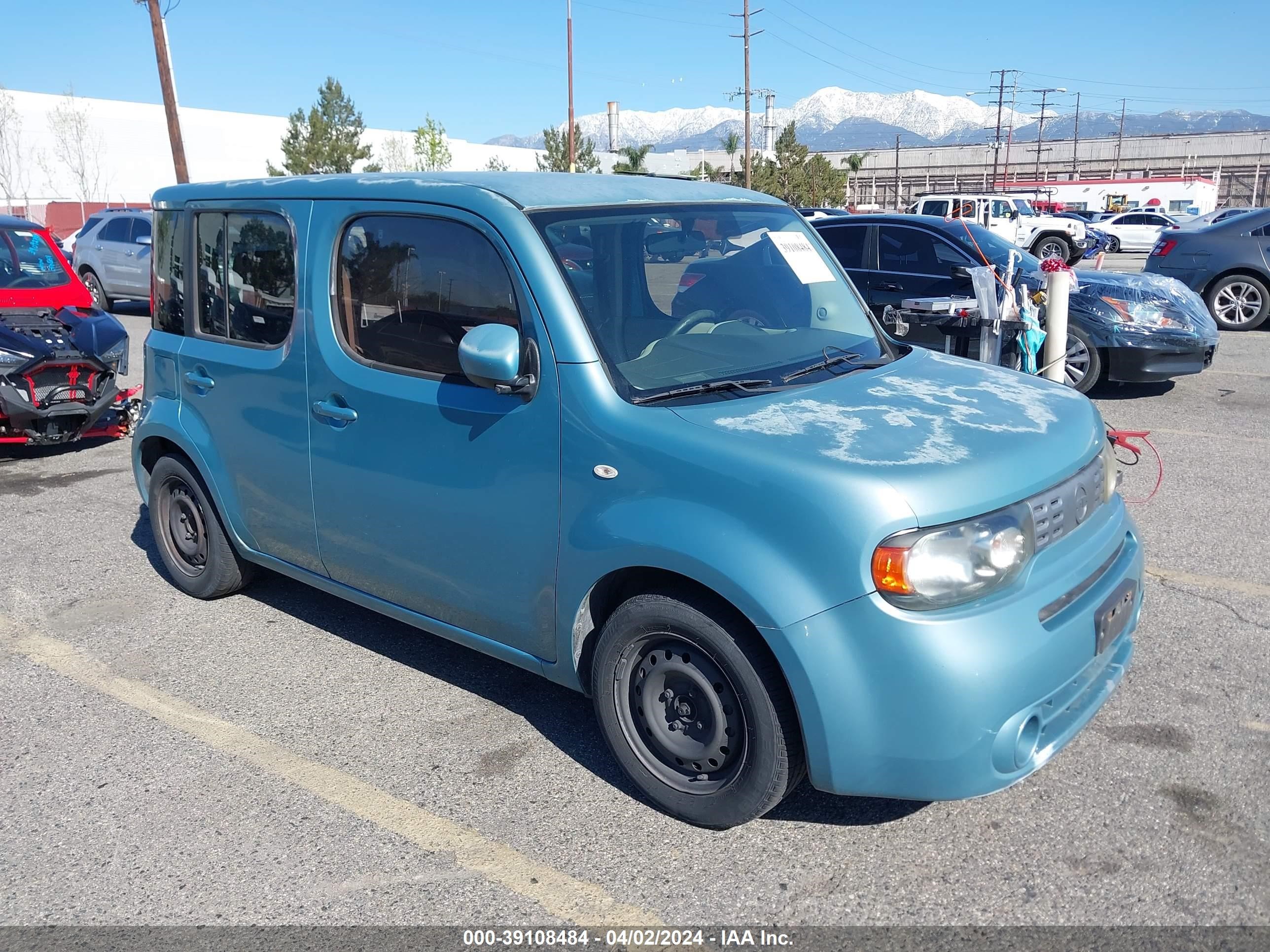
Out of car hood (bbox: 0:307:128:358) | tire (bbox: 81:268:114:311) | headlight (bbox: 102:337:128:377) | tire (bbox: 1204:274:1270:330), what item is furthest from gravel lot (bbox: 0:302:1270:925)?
tire (bbox: 81:268:114:311)

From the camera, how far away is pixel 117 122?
56.0 meters

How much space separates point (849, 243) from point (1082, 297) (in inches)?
92.7

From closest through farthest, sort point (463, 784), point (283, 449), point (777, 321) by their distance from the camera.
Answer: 1. point (463, 784)
2. point (777, 321)
3. point (283, 449)

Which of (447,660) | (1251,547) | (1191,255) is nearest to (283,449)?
(447,660)

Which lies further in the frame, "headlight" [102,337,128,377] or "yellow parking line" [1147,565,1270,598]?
"headlight" [102,337,128,377]

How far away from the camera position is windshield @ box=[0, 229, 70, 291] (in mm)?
8773

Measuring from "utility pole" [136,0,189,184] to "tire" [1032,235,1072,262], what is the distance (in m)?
21.8

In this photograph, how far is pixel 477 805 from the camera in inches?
130

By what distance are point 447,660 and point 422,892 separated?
155 centimetres

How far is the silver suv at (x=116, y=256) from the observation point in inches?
684

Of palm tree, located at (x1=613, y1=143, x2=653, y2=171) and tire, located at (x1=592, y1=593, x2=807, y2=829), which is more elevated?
palm tree, located at (x1=613, y1=143, x2=653, y2=171)

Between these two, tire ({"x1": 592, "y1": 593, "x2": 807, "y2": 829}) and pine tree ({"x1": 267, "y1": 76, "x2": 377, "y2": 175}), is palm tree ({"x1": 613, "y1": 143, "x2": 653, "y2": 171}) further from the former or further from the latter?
tire ({"x1": 592, "y1": 593, "x2": 807, "y2": 829})

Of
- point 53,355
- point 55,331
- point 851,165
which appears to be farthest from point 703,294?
point 851,165

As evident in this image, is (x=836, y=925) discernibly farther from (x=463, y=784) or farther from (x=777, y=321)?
(x=777, y=321)
